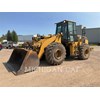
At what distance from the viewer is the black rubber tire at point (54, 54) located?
24.5 ft

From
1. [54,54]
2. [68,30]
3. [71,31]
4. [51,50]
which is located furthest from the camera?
[71,31]

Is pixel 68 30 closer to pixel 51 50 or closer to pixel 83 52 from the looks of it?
pixel 83 52

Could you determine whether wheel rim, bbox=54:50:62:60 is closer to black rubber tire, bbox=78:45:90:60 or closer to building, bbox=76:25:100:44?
black rubber tire, bbox=78:45:90:60

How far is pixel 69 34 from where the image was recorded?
30.7ft

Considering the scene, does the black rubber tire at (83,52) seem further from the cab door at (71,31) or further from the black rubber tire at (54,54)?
the black rubber tire at (54,54)

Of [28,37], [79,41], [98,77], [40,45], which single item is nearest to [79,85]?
[98,77]

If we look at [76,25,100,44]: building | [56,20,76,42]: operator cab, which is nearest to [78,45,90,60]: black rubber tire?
[56,20,76,42]: operator cab

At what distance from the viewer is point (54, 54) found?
760 centimetres

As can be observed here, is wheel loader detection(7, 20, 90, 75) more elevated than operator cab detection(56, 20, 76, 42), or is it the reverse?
operator cab detection(56, 20, 76, 42)

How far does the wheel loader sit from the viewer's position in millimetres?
6504

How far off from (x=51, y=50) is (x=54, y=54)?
0.84 ft

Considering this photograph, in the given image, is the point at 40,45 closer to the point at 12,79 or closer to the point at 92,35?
the point at 12,79

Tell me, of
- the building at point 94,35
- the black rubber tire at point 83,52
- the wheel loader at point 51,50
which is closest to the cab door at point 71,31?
the wheel loader at point 51,50

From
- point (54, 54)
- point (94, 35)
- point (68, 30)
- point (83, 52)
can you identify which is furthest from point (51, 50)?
point (94, 35)
